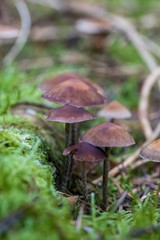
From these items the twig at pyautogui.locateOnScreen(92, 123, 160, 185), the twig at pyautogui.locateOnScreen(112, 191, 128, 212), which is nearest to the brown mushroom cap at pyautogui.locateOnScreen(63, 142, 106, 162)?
the twig at pyautogui.locateOnScreen(112, 191, 128, 212)

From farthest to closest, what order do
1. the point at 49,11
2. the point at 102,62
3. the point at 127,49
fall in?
the point at 49,11, the point at 127,49, the point at 102,62

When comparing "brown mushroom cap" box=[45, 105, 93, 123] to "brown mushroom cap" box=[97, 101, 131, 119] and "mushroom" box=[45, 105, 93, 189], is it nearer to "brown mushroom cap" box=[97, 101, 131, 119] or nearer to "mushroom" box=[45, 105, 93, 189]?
"mushroom" box=[45, 105, 93, 189]

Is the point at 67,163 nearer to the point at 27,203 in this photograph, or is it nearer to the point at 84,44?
the point at 27,203

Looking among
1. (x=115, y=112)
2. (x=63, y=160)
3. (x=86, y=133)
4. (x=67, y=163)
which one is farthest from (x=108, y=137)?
(x=115, y=112)

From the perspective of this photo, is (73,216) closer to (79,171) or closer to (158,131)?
(79,171)

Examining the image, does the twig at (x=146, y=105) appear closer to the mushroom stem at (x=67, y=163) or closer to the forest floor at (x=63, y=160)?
the forest floor at (x=63, y=160)

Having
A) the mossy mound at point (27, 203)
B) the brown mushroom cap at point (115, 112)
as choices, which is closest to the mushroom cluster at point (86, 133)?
the mossy mound at point (27, 203)

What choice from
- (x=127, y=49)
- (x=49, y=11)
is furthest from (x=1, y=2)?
(x=127, y=49)
